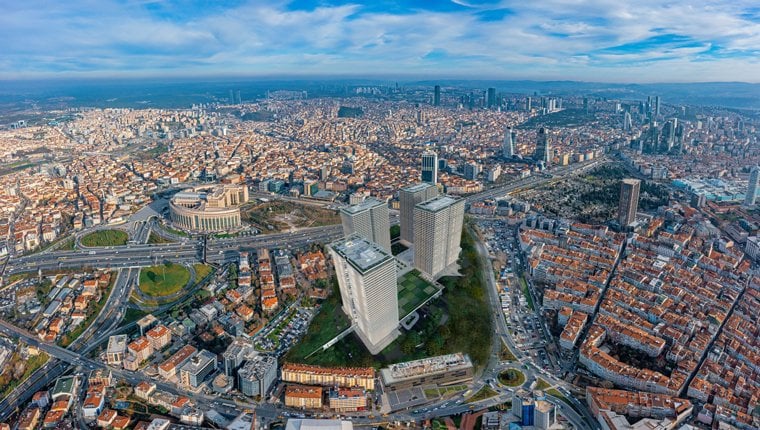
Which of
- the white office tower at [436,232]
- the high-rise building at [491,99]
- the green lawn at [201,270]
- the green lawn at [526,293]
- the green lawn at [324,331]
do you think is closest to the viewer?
the green lawn at [324,331]

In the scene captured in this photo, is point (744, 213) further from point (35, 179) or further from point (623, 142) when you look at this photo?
point (35, 179)

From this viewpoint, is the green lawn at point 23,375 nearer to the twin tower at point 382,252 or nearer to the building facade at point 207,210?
the twin tower at point 382,252

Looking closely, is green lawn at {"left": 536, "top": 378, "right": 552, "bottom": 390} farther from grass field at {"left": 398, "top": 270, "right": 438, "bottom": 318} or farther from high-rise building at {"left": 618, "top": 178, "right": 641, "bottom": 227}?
high-rise building at {"left": 618, "top": 178, "right": 641, "bottom": 227}

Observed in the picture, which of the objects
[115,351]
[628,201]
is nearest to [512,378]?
[115,351]

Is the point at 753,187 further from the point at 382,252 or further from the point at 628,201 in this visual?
the point at 382,252

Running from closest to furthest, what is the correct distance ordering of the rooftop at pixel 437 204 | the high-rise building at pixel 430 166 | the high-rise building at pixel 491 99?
the rooftop at pixel 437 204
the high-rise building at pixel 430 166
the high-rise building at pixel 491 99

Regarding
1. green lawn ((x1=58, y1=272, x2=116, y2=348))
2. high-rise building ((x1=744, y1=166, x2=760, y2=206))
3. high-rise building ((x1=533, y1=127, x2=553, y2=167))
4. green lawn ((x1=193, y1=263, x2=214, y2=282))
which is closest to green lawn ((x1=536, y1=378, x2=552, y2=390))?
green lawn ((x1=193, y1=263, x2=214, y2=282))

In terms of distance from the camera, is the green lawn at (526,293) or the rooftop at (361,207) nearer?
the green lawn at (526,293)

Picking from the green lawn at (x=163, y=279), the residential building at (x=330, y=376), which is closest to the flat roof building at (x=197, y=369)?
the residential building at (x=330, y=376)
